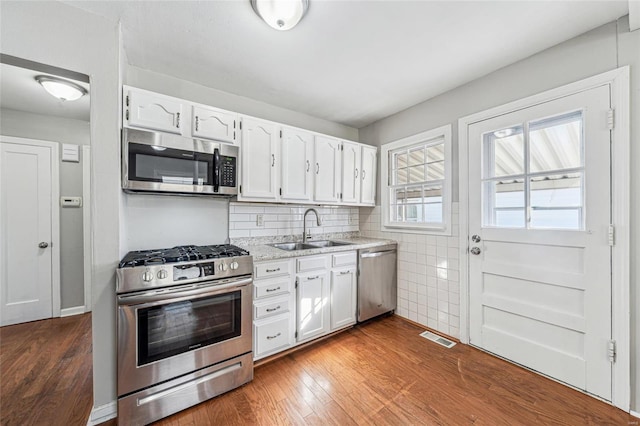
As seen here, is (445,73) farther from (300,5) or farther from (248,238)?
(248,238)

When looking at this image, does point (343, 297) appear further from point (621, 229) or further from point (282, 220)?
point (621, 229)

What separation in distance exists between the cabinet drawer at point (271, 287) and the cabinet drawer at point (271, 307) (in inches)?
1.9

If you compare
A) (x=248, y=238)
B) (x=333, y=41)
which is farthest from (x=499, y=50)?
(x=248, y=238)

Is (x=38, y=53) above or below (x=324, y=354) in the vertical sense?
above

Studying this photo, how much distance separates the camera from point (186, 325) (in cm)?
164

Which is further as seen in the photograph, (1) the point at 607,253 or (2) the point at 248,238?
(2) the point at 248,238

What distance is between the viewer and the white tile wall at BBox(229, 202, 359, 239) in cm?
259

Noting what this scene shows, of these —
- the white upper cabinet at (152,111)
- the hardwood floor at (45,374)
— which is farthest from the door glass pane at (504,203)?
the hardwood floor at (45,374)

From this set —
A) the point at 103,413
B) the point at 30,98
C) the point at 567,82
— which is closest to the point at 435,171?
the point at 567,82

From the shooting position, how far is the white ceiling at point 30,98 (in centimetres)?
219

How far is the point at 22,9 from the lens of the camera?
1.38 metres

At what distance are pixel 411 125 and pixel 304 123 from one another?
1294 millimetres

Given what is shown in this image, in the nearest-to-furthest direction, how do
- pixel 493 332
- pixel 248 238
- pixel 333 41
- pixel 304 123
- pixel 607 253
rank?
pixel 607 253
pixel 333 41
pixel 493 332
pixel 248 238
pixel 304 123

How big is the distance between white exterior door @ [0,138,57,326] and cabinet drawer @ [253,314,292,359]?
2849 millimetres
